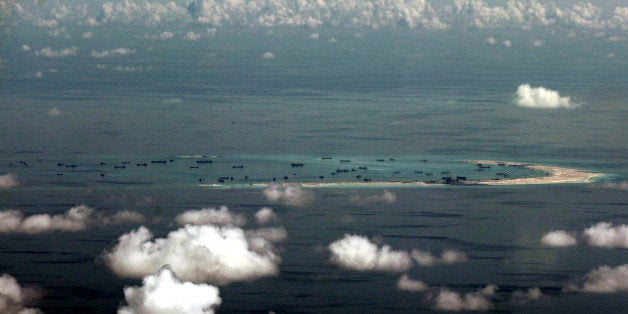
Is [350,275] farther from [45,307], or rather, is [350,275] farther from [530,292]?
[45,307]

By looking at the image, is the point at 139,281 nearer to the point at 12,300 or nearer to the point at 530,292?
the point at 12,300

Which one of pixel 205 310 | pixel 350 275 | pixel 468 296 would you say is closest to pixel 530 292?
pixel 468 296

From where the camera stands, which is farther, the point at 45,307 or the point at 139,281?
the point at 139,281

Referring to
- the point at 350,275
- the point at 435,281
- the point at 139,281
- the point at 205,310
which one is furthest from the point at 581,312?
the point at 139,281

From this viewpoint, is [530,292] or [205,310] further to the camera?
[530,292]

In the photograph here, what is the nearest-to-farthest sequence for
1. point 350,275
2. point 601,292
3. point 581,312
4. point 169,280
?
point 169,280 → point 581,312 → point 601,292 → point 350,275

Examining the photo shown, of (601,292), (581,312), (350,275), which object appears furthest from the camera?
(350,275)

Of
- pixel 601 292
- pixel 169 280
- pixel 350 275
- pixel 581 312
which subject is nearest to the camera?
pixel 169 280

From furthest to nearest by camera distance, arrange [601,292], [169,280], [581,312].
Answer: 1. [601,292]
2. [581,312]
3. [169,280]

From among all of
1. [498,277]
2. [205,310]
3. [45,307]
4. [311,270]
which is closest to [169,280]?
[205,310]
